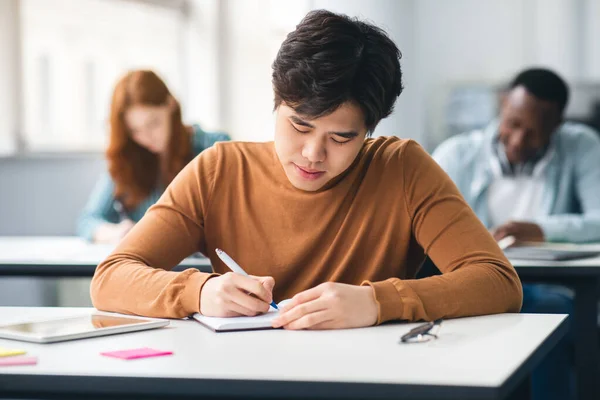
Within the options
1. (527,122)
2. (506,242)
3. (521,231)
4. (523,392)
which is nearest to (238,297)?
(523,392)

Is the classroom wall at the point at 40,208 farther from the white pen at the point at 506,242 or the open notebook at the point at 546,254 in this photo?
the open notebook at the point at 546,254

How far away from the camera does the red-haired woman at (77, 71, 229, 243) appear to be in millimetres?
3434

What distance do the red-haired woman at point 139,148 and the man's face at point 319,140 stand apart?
1.79 meters

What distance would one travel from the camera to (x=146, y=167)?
353cm

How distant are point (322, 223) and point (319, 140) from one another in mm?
241

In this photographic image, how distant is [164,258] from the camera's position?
5.86ft

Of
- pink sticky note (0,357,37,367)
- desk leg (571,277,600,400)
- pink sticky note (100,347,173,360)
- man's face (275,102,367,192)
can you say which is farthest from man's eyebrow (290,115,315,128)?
desk leg (571,277,600,400)

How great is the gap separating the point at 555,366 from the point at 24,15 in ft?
10.3

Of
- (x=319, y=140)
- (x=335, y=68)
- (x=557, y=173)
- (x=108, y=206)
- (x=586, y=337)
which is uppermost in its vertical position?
(x=335, y=68)

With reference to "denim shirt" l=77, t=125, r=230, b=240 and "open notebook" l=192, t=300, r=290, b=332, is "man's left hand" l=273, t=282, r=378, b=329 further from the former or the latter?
"denim shirt" l=77, t=125, r=230, b=240

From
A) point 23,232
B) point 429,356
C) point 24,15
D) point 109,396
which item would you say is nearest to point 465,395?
point 429,356

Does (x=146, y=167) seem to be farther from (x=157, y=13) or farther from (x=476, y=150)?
(x=157, y=13)

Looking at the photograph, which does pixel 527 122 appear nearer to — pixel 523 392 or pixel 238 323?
pixel 523 392

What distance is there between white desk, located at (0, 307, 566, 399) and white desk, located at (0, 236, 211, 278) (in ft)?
3.54
